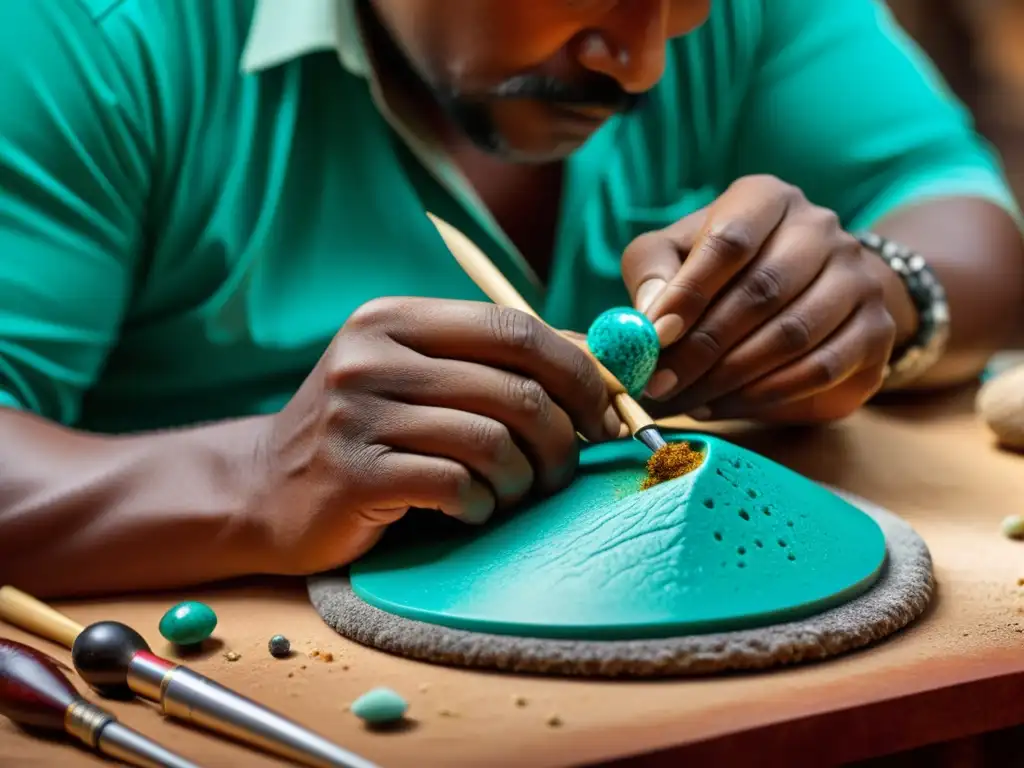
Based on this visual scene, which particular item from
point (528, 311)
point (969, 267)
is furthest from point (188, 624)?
point (969, 267)

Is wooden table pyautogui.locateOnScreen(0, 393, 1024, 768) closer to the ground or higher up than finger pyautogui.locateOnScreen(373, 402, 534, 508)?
closer to the ground

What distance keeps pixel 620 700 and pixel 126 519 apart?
35cm

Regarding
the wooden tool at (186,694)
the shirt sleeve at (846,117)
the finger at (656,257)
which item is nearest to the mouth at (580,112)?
the finger at (656,257)

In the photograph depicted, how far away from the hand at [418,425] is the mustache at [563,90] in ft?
0.92

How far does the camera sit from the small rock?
0.79m

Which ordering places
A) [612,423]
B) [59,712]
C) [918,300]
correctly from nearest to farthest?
[59,712], [612,423], [918,300]

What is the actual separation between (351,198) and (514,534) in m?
0.44

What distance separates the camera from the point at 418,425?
649 mm

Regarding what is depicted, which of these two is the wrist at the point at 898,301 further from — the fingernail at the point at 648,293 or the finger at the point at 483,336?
the finger at the point at 483,336

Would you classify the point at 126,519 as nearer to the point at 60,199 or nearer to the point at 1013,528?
the point at 60,199

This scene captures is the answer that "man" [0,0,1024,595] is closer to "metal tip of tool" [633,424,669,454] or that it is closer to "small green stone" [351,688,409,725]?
"metal tip of tool" [633,424,669,454]

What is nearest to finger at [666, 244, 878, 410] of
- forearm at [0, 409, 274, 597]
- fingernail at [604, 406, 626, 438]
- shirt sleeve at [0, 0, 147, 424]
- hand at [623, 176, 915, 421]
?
hand at [623, 176, 915, 421]

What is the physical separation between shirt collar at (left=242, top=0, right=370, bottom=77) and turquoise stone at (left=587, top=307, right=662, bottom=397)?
1.23ft

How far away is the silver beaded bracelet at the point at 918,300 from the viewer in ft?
3.48
